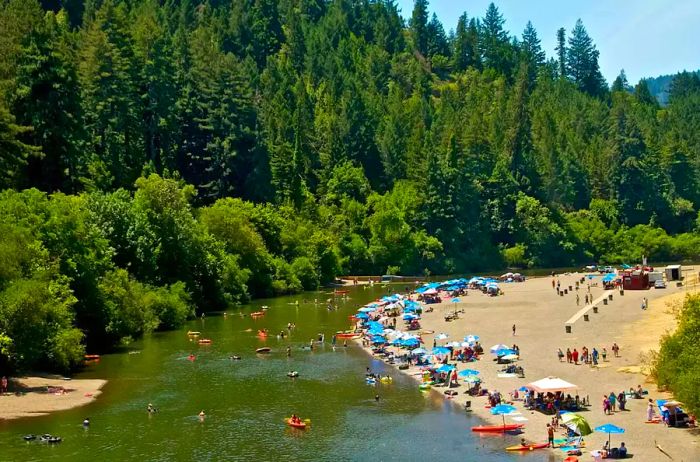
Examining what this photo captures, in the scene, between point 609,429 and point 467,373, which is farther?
point 467,373

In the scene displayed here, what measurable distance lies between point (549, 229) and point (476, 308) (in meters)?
69.8

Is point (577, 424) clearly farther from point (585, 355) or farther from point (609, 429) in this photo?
point (585, 355)

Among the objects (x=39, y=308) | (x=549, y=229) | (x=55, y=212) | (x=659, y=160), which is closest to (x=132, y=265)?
(x=55, y=212)

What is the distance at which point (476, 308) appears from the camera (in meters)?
98.2

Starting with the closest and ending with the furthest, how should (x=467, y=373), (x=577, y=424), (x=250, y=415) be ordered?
(x=577, y=424) → (x=250, y=415) → (x=467, y=373)

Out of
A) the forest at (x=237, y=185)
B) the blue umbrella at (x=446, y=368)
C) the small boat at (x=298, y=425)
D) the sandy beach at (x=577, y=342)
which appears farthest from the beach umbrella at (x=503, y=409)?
the forest at (x=237, y=185)

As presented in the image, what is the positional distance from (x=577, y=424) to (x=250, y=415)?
63.1 feet

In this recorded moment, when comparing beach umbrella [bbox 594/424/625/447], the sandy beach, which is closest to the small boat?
the sandy beach

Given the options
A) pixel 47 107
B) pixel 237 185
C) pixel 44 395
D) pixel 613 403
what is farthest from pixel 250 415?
pixel 237 185

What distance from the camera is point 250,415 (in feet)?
175

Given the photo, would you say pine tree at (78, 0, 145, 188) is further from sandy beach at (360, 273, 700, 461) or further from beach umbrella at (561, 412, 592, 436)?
beach umbrella at (561, 412, 592, 436)

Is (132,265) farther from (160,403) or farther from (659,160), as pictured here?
(659,160)

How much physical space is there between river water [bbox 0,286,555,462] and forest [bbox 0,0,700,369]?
7283 mm

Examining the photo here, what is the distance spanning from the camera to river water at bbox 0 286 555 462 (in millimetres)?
45562
